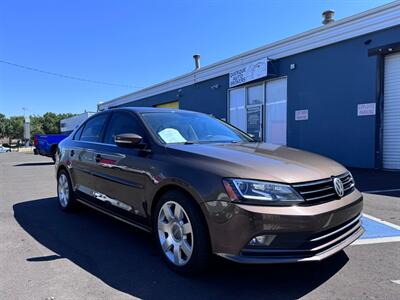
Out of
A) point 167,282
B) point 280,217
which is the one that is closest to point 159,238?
point 167,282

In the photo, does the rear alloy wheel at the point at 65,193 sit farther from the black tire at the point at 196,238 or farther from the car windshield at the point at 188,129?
the black tire at the point at 196,238

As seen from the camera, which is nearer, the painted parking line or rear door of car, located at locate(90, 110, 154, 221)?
rear door of car, located at locate(90, 110, 154, 221)

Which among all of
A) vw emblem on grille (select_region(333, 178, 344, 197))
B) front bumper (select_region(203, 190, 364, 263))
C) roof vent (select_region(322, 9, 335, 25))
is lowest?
front bumper (select_region(203, 190, 364, 263))

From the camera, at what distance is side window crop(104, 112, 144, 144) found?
166 inches

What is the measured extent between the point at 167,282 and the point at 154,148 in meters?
1.34

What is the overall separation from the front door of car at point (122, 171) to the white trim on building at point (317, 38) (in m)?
8.93

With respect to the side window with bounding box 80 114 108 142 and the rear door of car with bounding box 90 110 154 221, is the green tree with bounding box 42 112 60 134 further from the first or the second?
the rear door of car with bounding box 90 110 154 221

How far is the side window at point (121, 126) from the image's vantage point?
423 centimetres

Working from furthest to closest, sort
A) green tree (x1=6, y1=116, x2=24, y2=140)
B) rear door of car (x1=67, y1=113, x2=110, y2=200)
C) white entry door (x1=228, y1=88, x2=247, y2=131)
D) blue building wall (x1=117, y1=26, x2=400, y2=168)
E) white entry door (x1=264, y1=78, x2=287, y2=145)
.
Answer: green tree (x1=6, y1=116, x2=24, y2=140)
white entry door (x1=228, y1=88, x2=247, y2=131)
white entry door (x1=264, y1=78, x2=287, y2=145)
blue building wall (x1=117, y1=26, x2=400, y2=168)
rear door of car (x1=67, y1=113, x2=110, y2=200)

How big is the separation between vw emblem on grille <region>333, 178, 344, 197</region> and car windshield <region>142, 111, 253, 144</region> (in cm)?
143

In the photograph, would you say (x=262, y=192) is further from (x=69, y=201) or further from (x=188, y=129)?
(x=69, y=201)

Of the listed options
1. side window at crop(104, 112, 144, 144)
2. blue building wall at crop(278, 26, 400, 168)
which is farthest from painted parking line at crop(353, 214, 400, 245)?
blue building wall at crop(278, 26, 400, 168)

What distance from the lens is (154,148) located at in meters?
3.76

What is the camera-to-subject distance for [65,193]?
19.4 feet
